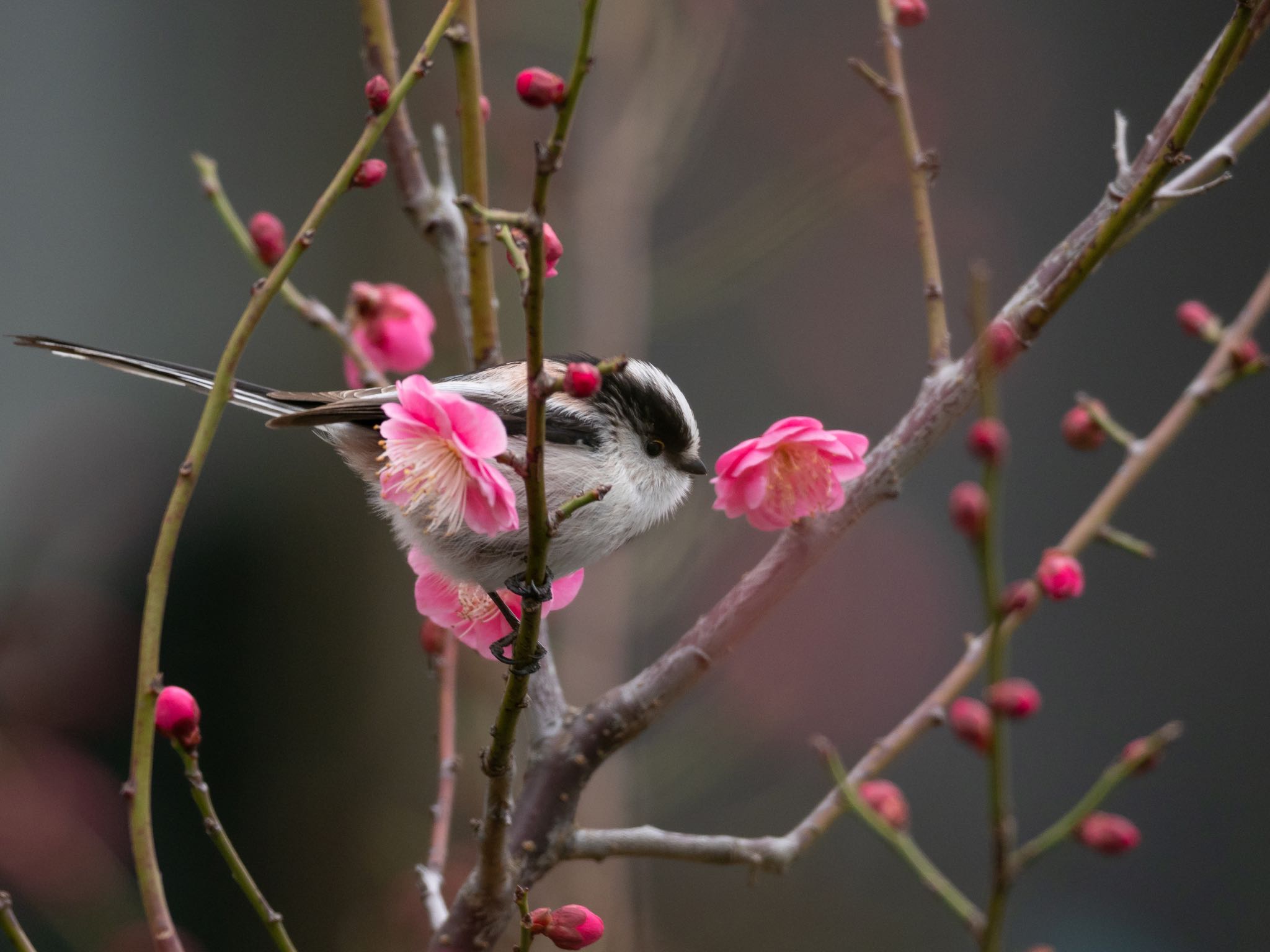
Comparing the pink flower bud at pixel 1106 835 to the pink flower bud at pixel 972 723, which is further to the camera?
the pink flower bud at pixel 1106 835

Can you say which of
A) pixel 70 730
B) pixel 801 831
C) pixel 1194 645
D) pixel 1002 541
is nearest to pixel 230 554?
pixel 70 730

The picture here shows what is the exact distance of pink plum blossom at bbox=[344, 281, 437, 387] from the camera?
1.48 meters

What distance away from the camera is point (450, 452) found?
0.98m

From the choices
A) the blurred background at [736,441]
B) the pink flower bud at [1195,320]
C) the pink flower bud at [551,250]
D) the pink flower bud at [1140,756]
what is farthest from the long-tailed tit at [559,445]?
the blurred background at [736,441]

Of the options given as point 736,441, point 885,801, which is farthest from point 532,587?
point 736,441

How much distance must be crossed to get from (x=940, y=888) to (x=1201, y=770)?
2.04 meters

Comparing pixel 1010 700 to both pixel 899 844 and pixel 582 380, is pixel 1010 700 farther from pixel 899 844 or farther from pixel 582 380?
pixel 582 380

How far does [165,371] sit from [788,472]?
28.5 inches

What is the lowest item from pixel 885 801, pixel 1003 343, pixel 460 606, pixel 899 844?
pixel 885 801

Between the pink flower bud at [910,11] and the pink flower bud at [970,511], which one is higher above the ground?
the pink flower bud at [910,11]

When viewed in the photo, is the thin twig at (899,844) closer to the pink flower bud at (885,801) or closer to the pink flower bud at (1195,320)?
the pink flower bud at (885,801)

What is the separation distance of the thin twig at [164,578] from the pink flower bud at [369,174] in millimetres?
98

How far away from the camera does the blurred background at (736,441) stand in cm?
248

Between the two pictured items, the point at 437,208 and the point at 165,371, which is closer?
the point at 165,371
